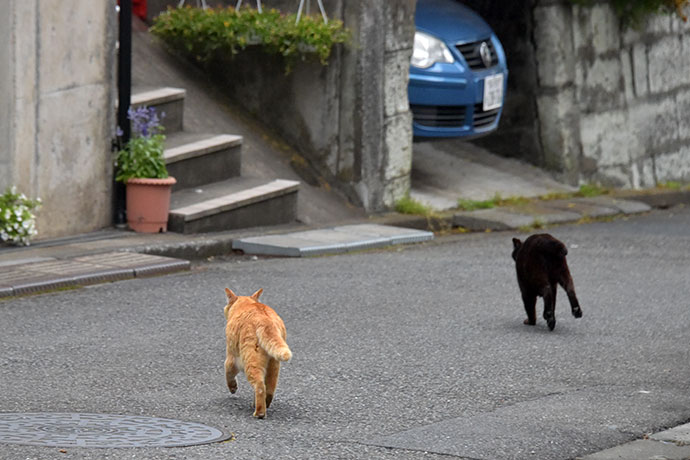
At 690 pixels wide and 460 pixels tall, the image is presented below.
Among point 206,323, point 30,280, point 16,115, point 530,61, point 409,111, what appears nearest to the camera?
point 206,323

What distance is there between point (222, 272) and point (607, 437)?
14.9 ft

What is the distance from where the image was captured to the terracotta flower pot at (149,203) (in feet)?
34.7

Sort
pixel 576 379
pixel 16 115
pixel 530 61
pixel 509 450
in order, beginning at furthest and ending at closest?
pixel 530 61 < pixel 16 115 < pixel 576 379 < pixel 509 450

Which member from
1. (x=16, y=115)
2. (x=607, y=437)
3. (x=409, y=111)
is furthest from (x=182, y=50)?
(x=607, y=437)

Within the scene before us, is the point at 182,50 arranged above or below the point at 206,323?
above

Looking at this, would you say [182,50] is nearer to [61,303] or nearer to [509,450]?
[61,303]

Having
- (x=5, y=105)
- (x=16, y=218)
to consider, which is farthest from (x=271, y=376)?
(x=5, y=105)

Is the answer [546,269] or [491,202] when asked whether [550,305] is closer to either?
[546,269]

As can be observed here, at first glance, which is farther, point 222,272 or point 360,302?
point 222,272

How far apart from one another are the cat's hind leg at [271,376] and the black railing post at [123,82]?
5476 millimetres

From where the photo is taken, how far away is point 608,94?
15289 mm

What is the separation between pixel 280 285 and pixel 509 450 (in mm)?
4008

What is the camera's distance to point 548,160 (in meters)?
15.1

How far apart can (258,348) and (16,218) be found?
480 centimetres
